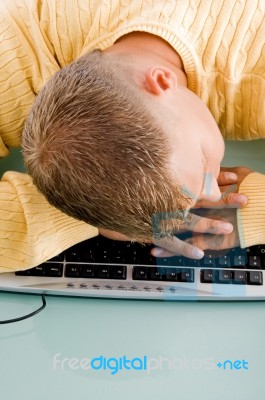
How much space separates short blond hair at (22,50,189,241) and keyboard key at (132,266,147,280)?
0.14 m

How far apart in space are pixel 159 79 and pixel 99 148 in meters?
0.12

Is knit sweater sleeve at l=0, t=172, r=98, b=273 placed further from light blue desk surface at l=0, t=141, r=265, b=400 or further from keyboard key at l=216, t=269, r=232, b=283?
keyboard key at l=216, t=269, r=232, b=283

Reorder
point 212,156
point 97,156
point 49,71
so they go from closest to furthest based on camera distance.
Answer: point 97,156 → point 212,156 → point 49,71

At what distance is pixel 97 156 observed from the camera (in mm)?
544

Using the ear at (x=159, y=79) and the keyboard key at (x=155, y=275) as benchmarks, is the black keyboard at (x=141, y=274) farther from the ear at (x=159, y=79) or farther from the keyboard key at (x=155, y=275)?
the ear at (x=159, y=79)

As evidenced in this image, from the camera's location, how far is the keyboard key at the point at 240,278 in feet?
2.34

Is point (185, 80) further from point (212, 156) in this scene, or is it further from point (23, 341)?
point (23, 341)

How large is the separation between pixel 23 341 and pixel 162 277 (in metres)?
0.19

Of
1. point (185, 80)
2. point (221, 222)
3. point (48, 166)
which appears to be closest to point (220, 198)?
point (221, 222)

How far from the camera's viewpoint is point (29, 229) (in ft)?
2.44

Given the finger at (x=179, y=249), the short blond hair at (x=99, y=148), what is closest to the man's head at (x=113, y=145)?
the short blond hair at (x=99, y=148)

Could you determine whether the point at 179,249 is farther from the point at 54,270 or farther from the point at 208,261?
the point at 54,270

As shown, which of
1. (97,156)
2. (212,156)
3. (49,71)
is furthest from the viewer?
(49,71)

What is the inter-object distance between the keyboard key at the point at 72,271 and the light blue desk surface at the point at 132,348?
0.04m
